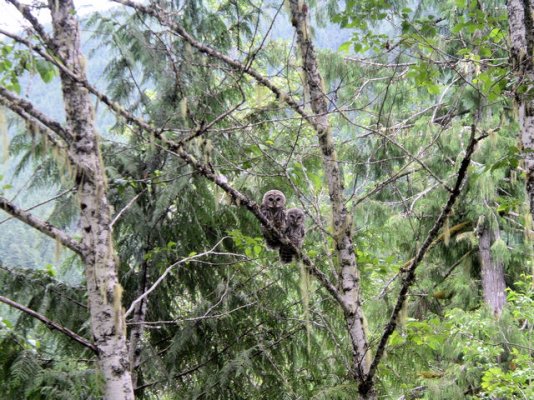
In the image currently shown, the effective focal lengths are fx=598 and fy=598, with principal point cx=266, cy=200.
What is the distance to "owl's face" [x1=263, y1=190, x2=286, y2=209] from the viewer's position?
22.4ft

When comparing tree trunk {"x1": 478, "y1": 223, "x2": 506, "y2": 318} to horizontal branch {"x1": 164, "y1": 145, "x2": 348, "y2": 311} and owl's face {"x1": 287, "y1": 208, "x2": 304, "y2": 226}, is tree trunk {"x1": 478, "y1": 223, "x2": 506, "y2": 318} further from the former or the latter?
horizontal branch {"x1": 164, "y1": 145, "x2": 348, "y2": 311}

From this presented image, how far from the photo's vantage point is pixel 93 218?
371 centimetres

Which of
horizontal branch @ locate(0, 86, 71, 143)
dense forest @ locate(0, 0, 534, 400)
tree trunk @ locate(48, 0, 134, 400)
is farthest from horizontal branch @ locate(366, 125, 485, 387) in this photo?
horizontal branch @ locate(0, 86, 71, 143)

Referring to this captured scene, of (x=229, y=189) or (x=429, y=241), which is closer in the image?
(x=429, y=241)

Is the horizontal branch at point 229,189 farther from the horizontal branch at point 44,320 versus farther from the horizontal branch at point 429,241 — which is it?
the horizontal branch at point 44,320

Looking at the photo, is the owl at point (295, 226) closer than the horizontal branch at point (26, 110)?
No

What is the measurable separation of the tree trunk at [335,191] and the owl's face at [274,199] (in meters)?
1.77

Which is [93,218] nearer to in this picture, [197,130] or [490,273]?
[197,130]

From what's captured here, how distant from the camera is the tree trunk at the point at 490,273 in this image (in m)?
10.6

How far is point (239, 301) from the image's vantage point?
6.48 metres

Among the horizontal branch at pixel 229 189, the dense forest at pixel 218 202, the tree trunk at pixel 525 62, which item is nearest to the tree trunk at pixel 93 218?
the dense forest at pixel 218 202

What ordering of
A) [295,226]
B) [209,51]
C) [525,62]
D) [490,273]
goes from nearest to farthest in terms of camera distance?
[525,62] → [209,51] → [295,226] → [490,273]

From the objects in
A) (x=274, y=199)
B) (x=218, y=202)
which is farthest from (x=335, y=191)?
(x=274, y=199)

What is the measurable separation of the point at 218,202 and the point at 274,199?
57.9 inches
